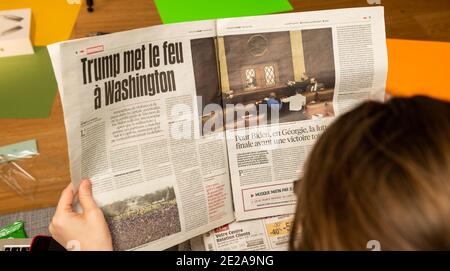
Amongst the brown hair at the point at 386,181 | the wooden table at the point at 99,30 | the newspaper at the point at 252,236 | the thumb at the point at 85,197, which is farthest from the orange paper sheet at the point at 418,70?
the thumb at the point at 85,197

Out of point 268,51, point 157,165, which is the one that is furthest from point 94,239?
point 268,51

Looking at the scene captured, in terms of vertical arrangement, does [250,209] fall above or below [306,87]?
below

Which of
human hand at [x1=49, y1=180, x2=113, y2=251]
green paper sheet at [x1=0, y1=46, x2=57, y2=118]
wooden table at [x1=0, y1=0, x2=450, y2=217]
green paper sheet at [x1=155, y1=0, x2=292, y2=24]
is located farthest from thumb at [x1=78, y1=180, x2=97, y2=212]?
green paper sheet at [x1=155, y1=0, x2=292, y2=24]

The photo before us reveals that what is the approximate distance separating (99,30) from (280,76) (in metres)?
0.42

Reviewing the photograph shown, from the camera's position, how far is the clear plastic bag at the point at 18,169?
2.01ft

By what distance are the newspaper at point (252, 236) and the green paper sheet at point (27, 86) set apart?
0.36 meters

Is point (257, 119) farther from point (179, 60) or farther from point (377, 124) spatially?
point (377, 124)

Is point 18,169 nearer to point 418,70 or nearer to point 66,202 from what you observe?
point 66,202

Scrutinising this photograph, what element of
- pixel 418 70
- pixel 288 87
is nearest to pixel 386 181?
pixel 288 87

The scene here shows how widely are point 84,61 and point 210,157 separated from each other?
22cm

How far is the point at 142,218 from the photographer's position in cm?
55

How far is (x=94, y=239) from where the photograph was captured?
52cm

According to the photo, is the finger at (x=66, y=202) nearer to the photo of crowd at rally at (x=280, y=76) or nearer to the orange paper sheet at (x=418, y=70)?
the photo of crowd at rally at (x=280, y=76)

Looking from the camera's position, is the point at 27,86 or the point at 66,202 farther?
the point at 27,86
